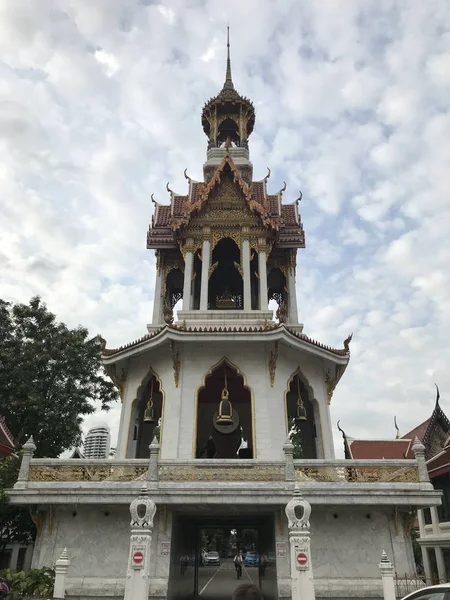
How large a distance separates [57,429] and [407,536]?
1804 cm

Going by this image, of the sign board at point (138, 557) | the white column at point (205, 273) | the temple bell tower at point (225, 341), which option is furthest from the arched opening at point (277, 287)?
the sign board at point (138, 557)

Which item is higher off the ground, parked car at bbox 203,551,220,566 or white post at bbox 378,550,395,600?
parked car at bbox 203,551,220,566

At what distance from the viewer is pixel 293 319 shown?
758 inches

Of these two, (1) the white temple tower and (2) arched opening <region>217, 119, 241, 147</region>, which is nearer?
(1) the white temple tower

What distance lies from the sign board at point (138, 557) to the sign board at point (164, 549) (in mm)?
3312

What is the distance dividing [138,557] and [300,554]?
321 centimetres

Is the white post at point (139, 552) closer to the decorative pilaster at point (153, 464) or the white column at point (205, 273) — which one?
the decorative pilaster at point (153, 464)

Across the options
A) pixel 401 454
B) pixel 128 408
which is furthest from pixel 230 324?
pixel 401 454

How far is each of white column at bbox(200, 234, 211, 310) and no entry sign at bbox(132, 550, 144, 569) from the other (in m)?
9.63

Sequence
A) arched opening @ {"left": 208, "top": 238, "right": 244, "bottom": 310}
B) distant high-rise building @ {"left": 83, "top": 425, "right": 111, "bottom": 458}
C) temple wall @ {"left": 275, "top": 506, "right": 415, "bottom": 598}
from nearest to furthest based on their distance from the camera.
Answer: temple wall @ {"left": 275, "top": 506, "right": 415, "bottom": 598}, arched opening @ {"left": 208, "top": 238, "right": 244, "bottom": 310}, distant high-rise building @ {"left": 83, "top": 425, "right": 111, "bottom": 458}

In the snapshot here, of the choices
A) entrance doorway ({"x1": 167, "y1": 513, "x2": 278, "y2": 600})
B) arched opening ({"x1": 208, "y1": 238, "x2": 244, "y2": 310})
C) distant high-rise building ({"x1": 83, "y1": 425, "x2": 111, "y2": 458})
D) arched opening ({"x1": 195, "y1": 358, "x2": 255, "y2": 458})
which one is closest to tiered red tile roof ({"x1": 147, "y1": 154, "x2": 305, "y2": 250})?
arched opening ({"x1": 208, "y1": 238, "x2": 244, "y2": 310})

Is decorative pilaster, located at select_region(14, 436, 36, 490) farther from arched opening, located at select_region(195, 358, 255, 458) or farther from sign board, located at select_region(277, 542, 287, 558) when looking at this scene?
sign board, located at select_region(277, 542, 287, 558)

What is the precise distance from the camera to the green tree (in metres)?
24.8

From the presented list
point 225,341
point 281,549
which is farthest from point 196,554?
point 225,341
